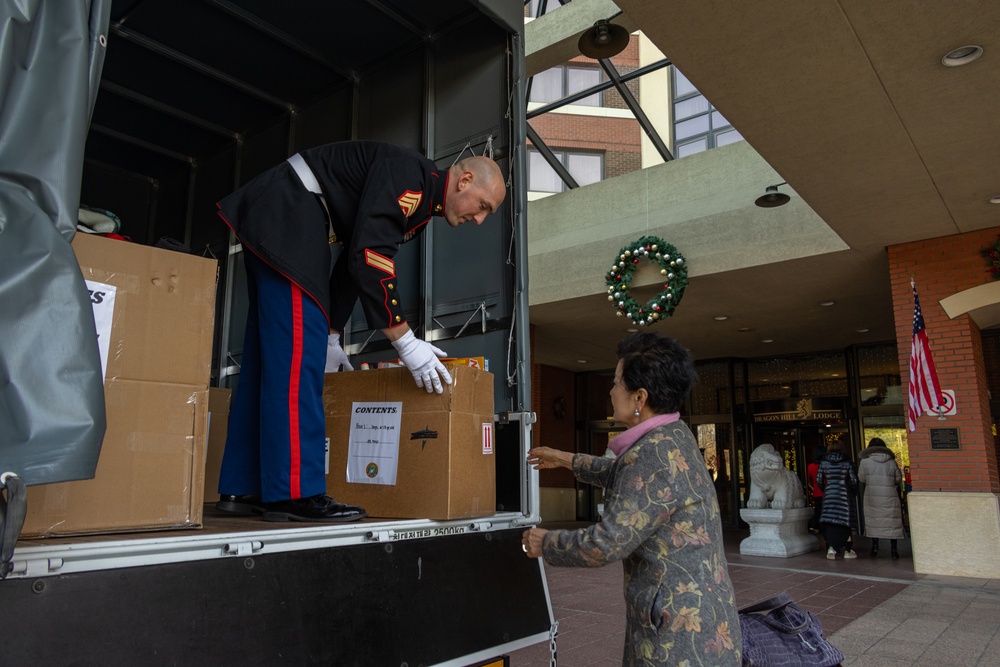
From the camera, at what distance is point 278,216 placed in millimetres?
2203

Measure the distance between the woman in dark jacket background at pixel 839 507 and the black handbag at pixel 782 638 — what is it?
27.4ft

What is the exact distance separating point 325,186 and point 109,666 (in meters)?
1.52

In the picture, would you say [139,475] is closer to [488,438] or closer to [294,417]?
[294,417]

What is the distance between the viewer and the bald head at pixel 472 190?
251 centimetres

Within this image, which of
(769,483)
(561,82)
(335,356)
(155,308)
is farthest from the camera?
(561,82)

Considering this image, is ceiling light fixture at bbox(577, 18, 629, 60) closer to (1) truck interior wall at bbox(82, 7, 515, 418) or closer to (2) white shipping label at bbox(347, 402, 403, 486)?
(1) truck interior wall at bbox(82, 7, 515, 418)

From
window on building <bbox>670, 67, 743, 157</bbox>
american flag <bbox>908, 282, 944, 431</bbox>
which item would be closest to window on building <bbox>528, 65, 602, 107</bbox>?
window on building <bbox>670, 67, 743, 157</bbox>

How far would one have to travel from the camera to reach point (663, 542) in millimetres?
2010

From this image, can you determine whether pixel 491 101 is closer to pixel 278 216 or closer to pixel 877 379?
pixel 278 216

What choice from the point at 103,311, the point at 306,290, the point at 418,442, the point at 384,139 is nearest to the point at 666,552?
the point at 418,442

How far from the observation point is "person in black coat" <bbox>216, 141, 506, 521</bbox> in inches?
80.2

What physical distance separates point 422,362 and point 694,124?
676 inches

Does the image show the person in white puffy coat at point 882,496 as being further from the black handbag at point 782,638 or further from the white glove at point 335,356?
the white glove at point 335,356

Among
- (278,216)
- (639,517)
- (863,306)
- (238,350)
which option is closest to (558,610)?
(238,350)
